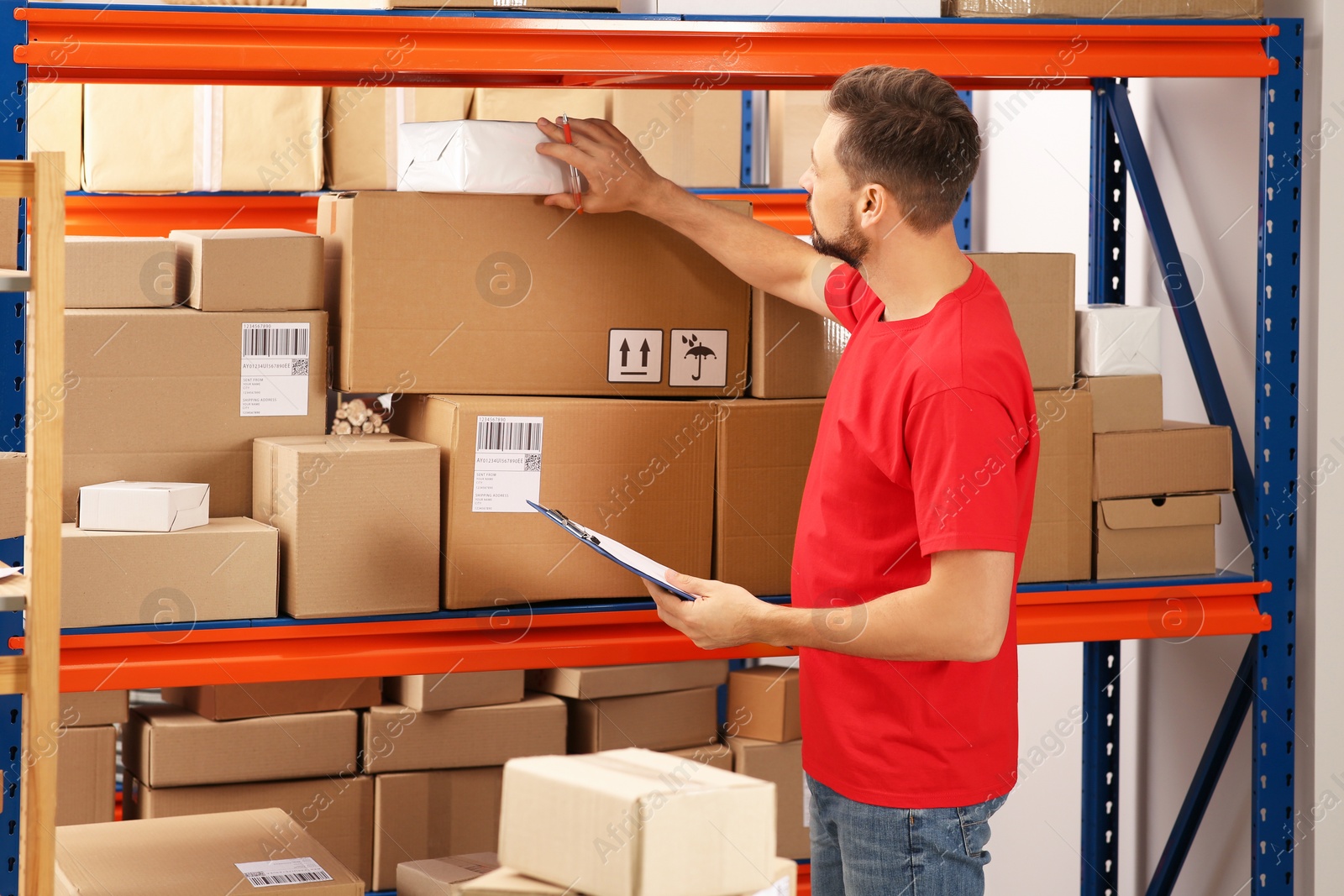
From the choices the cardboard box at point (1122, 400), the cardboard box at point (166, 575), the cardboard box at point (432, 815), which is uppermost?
the cardboard box at point (1122, 400)

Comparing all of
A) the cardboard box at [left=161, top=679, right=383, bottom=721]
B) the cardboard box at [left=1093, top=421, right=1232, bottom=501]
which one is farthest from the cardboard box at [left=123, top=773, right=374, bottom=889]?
the cardboard box at [left=1093, top=421, right=1232, bottom=501]

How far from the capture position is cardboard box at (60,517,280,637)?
206 centimetres

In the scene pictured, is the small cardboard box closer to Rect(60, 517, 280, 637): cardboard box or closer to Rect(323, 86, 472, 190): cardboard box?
Rect(60, 517, 280, 637): cardboard box

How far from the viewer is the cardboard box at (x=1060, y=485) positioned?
2.49 metres

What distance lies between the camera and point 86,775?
9.73 feet

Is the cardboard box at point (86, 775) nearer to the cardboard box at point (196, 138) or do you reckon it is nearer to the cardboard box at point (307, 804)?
the cardboard box at point (307, 804)

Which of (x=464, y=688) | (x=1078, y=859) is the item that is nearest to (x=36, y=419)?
(x=464, y=688)

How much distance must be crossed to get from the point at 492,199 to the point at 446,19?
0.31 metres

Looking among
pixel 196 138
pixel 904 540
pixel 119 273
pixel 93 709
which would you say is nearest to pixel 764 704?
pixel 904 540

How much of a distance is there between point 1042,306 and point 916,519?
2.60 ft

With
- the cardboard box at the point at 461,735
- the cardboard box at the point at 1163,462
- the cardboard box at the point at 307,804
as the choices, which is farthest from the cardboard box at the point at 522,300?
the cardboard box at the point at 307,804

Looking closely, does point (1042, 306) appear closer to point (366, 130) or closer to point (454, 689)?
point (454, 689)

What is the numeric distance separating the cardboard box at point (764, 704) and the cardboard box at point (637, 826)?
5.55 feet

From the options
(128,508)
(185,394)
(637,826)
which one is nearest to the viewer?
(637,826)
